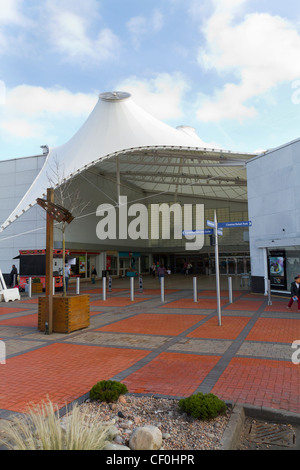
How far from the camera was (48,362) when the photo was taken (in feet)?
21.6

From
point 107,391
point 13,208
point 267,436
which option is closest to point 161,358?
point 107,391

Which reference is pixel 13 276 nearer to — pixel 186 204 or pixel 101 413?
pixel 101 413

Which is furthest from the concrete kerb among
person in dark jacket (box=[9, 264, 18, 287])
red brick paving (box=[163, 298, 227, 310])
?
person in dark jacket (box=[9, 264, 18, 287])

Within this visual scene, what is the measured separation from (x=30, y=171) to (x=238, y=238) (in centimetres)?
2463

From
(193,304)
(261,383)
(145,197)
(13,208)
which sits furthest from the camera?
(145,197)

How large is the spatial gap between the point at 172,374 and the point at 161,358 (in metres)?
0.96

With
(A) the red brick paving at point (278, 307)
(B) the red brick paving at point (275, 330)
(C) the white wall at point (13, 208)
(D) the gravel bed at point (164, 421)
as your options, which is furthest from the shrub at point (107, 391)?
(C) the white wall at point (13, 208)

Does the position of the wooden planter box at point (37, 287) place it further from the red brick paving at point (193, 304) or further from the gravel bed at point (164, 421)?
the gravel bed at point (164, 421)

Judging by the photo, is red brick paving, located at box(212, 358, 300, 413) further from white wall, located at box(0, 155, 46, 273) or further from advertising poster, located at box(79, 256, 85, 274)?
advertising poster, located at box(79, 256, 85, 274)

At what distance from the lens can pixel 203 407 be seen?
3941 mm

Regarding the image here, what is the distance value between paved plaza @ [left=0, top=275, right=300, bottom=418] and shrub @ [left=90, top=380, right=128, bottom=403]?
0.33 meters

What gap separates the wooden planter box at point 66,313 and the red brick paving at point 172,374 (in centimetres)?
316

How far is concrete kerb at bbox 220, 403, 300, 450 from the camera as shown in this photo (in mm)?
3570

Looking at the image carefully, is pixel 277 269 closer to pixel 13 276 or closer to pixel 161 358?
pixel 161 358
